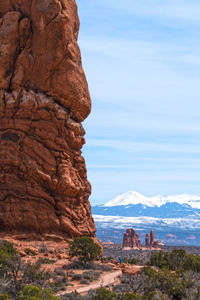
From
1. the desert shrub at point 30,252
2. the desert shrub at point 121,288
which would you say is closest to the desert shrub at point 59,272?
the desert shrub at point 121,288

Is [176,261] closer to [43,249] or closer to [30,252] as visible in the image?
[43,249]

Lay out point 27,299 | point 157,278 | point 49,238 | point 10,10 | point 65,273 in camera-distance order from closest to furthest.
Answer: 1. point 27,299
2. point 157,278
3. point 65,273
4. point 49,238
5. point 10,10

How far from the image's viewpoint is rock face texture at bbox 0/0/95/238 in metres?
30.4

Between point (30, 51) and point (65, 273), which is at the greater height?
point (30, 51)

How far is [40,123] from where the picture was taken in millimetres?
31312

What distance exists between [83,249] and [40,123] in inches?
375

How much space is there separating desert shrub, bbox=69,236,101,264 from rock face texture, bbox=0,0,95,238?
2.94 meters

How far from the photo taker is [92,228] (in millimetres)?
33250

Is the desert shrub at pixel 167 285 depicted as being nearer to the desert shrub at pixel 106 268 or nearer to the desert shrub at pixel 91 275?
the desert shrub at pixel 91 275

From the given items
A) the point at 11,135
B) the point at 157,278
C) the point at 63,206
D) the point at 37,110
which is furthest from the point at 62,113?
the point at 157,278

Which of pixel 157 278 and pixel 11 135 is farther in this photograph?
pixel 11 135

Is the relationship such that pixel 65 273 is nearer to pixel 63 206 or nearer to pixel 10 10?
pixel 63 206

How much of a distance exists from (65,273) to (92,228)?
30.3 ft

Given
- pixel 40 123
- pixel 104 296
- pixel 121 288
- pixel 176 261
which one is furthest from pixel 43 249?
pixel 104 296
